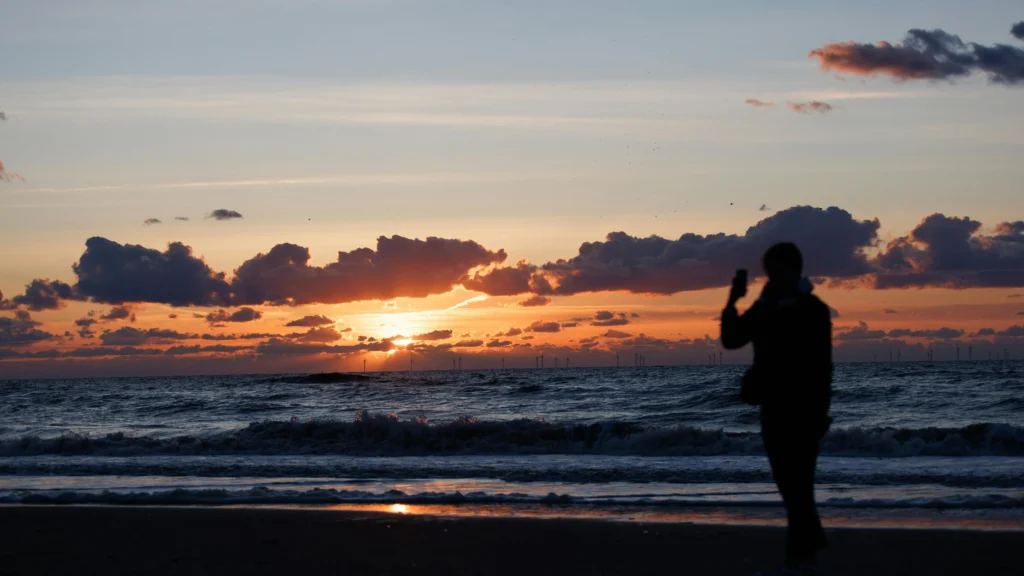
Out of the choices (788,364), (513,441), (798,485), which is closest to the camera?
(788,364)

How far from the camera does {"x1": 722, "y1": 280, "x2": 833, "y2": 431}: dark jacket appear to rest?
5059mm

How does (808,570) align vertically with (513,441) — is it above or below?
above

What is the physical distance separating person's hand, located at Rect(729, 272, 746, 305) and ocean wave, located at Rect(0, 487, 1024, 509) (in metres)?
6.62

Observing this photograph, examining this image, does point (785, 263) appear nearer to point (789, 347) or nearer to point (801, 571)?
point (789, 347)

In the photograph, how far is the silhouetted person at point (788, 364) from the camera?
506 cm

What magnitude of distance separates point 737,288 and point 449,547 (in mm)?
4412

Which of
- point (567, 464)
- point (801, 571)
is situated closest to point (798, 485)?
point (801, 571)

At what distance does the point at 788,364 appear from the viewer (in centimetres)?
510

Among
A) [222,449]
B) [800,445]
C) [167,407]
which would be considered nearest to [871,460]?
[800,445]

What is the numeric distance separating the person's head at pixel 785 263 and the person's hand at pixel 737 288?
0.34m

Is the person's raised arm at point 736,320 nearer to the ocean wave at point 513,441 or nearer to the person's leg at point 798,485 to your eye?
the person's leg at point 798,485

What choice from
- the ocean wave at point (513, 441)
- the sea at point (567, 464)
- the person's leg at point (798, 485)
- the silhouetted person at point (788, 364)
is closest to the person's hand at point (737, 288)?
the silhouetted person at point (788, 364)

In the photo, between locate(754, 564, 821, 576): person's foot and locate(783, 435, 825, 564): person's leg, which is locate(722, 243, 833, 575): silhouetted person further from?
locate(754, 564, 821, 576): person's foot

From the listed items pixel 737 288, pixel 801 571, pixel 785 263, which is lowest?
pixel 801 571
